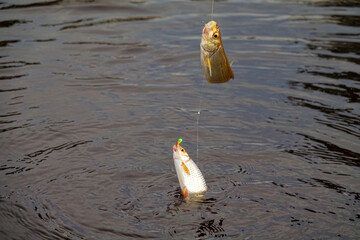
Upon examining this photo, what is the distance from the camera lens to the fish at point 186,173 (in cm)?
620

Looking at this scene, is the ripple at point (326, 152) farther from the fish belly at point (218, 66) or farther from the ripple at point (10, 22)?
the ripple at point (10, 22)

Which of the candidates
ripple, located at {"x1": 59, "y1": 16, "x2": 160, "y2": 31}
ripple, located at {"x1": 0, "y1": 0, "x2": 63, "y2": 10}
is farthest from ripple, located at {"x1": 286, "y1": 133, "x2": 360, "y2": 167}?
ripple, located at {"x1": 0, "y1": 0, "x2": 63, "y2": 10}

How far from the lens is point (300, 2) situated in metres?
14.3

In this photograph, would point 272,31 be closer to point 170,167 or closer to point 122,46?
point 122,46

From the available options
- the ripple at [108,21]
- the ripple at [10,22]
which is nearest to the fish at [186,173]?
the ripple at [108,21]

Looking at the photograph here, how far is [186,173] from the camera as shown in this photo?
623 centimetres

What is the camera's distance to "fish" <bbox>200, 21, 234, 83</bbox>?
5660 millimetres

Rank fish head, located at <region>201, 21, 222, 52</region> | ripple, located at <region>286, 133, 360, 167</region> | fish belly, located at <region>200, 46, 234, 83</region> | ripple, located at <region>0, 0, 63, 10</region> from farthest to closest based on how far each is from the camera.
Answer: ripple, located at <region>0, 0, 63, 10</region> → ripple, located at <region>286, 133, 360, 167</region> → fish belly, located at <region>200, 46, 234, 83</region> → fish head, located at <region>201, 21, 222, 52</region>

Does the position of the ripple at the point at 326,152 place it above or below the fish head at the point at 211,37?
below

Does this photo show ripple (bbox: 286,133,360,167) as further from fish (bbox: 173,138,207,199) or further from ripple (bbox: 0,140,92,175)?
ripple (bbox: 0,140,92,175)

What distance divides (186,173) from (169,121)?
2455mm

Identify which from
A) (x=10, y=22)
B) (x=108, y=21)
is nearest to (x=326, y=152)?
(x=108, y=21)

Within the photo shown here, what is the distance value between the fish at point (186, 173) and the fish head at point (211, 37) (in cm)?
98

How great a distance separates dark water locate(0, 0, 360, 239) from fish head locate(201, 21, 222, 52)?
1691mm
